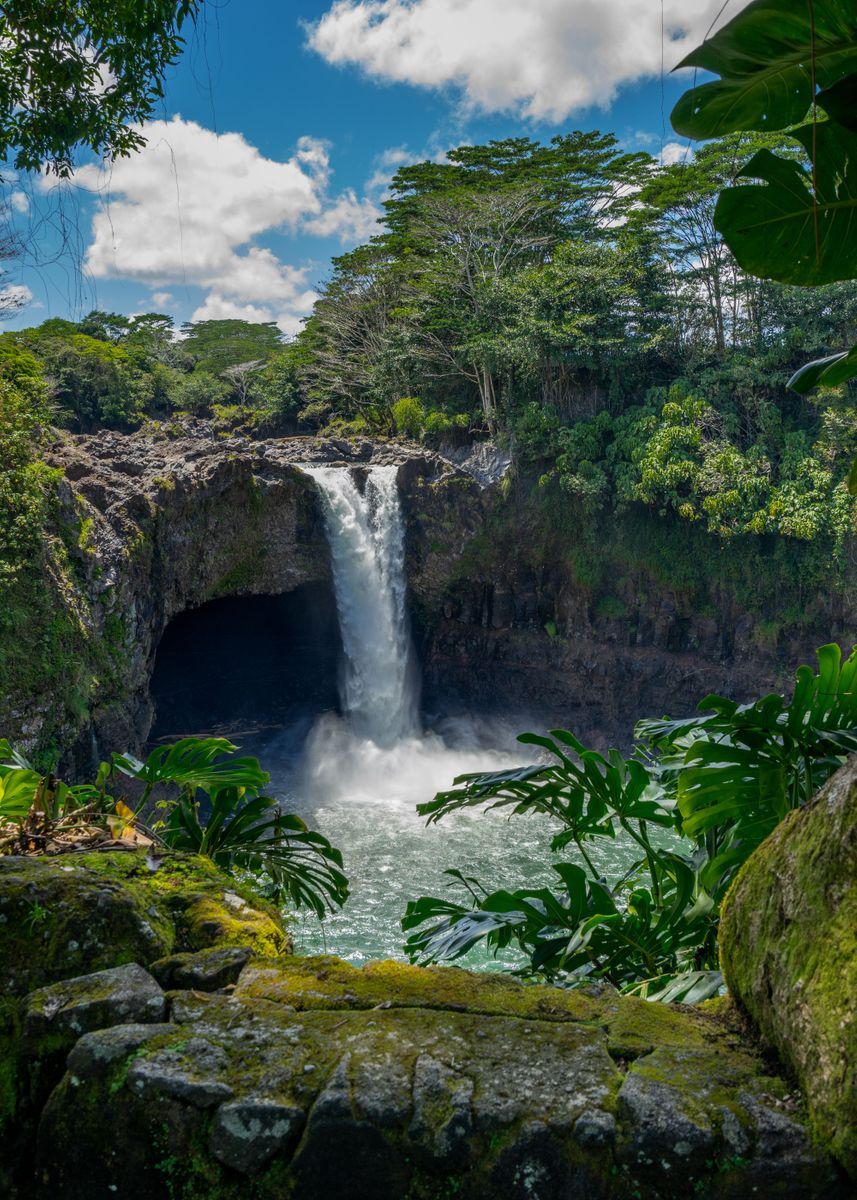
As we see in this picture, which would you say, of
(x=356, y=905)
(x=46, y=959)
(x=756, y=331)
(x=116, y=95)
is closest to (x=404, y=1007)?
(x=46, y=959)

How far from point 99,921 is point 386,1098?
2.60 feet

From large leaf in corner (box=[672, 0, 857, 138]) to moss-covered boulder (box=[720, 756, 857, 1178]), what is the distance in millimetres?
1090

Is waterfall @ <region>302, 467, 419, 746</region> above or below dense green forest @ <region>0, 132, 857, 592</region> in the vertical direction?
below

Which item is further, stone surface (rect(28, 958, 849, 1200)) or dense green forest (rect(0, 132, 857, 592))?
dense green forest (rect(0, 132, 857, 592))

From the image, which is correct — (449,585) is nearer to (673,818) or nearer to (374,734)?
(374,734)

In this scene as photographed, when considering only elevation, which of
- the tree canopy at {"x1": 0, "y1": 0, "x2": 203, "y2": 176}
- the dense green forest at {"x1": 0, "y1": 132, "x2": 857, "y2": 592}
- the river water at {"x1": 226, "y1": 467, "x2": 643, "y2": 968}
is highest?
the dense green forest at {"x1": 0, "y1": 132, "x2": 857, "y2": 592}

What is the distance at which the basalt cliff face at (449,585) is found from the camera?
12.7 m

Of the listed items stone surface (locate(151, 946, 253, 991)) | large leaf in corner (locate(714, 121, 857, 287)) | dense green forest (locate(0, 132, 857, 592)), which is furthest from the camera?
dense green forest (locate(0, 132, 857, 592))

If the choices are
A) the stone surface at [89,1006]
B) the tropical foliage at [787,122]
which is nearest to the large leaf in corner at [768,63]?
the tropical foliage at [787,122]

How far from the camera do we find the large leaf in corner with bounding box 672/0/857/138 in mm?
1162

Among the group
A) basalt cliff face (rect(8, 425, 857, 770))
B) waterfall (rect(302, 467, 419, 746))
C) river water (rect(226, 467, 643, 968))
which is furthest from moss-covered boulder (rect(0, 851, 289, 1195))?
waterfall (rect(302, 467, 419, 746))

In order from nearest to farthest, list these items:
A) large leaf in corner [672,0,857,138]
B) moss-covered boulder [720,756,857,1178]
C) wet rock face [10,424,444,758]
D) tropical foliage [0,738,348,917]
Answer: moss-covered boulder [720,756,857,1178] → large leaf in corner [672,0,857,138] → tropical foliage [0,738,348,917] → wet rock face [10,424,444,758]

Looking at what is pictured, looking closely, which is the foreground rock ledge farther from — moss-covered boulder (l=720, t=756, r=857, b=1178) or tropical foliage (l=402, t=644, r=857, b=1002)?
tropical foliage (l=402, t=644, r=857, b=1002)

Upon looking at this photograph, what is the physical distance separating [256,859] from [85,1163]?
57.2 inches
